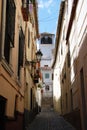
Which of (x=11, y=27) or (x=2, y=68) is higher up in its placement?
(x=11, y=27)

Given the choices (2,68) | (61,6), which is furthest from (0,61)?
(61,6)

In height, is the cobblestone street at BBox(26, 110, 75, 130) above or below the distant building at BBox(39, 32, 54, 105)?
below

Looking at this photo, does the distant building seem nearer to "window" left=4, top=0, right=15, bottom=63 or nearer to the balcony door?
"window" left=4, top=0, right=15, bottom=63

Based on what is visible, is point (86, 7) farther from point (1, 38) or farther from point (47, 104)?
point (47, 104)

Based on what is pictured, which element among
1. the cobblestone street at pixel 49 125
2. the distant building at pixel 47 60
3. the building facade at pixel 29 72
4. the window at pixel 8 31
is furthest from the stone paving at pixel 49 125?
the distant building at pixel 47 60

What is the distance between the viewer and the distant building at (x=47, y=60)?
6578 centimetres

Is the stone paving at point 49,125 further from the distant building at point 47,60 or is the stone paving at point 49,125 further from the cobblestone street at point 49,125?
the distant building at point 47,60

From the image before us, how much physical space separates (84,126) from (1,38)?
19.5 feet

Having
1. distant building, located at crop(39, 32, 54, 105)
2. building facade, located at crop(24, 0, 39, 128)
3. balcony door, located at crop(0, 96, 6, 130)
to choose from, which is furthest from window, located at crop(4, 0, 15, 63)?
distant building, located at crop(39, 32, 54, 105)

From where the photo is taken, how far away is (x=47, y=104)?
184 feet

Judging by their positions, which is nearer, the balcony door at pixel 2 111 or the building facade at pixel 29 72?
the balcony door at pixel 2 111

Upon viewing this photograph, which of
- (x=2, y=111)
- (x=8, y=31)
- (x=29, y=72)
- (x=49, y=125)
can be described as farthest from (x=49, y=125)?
(x=8, y=31)

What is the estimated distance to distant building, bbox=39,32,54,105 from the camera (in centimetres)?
6578

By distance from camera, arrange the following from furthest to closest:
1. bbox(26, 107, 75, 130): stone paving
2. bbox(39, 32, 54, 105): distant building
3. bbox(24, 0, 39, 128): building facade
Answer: bbox(39, 32, 54, 105): distant building → bbox(26, 107, 75, 130): stone paving → bbox(24, 0, 39, 128): building facade
